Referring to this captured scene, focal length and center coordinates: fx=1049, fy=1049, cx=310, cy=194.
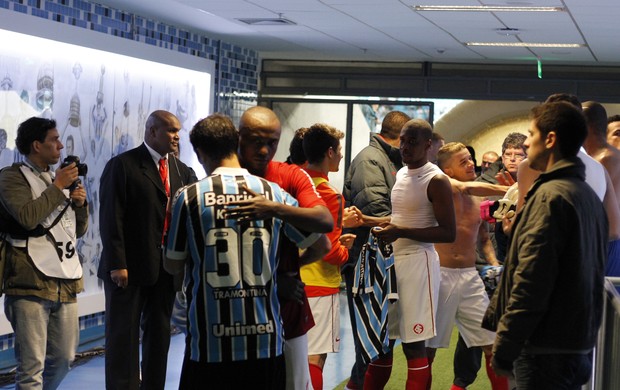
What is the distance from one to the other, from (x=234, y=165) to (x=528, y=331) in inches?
43.8

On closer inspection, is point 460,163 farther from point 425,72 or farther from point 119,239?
point 425,72

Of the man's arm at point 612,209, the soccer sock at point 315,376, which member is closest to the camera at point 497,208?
the man's arm at point 612,209

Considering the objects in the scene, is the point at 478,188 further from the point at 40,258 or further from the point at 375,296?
the point at 40,258

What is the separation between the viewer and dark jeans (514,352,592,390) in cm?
343

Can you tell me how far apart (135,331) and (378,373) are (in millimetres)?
1350

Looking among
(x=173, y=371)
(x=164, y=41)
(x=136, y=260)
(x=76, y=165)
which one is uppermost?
(x=164, y=41)

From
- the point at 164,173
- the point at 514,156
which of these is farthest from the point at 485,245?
the point at 164,173

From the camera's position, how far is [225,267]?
3398mm

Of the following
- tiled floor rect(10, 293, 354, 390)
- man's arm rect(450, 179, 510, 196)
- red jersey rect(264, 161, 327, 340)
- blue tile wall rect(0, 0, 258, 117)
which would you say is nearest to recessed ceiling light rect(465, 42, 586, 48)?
blue tile wall rect(0, 0, 258, 117)

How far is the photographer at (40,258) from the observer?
5.19 m

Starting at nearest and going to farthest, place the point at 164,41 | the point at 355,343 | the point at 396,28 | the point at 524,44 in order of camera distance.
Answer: the point at 355,343 < the point at 396,28 < the point at 164,41 < the point at 524,44

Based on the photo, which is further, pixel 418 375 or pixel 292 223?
pixel 418 375

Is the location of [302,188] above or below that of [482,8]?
below

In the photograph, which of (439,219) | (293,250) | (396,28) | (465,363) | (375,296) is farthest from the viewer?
(396,28)
